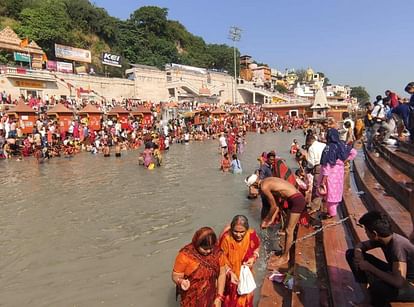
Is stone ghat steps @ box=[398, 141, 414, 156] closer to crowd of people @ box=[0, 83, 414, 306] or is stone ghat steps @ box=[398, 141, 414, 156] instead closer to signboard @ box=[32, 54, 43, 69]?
crowd of people @ box=[0, 83, 414, 306]

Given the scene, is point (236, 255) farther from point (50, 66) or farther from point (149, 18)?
point (149, 18)

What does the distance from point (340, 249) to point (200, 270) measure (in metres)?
2.00

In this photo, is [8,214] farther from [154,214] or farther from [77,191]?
[154,214]

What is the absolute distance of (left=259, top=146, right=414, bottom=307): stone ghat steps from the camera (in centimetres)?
340

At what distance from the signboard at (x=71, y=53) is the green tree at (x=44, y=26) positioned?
2.27 metres

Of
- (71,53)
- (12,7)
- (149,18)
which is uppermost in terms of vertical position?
(149,18)

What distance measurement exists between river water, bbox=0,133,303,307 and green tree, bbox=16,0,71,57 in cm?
3105

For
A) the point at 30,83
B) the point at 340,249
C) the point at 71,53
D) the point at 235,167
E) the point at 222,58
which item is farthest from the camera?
the point at 222,58

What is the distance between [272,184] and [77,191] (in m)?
7.74

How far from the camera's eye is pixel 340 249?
4172 millimetres

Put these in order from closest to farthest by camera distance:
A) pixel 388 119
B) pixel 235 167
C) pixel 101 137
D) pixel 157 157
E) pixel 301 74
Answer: pixel 388 119 < pixel 235 167 < pixel 157 157 < pixel 101 137 < pixel 301 74

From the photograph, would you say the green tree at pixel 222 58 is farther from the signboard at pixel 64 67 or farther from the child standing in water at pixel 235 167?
the child standing in water at pixel 235 167

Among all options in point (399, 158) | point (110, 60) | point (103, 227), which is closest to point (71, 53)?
point (110, 60)

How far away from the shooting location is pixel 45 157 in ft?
59.5
